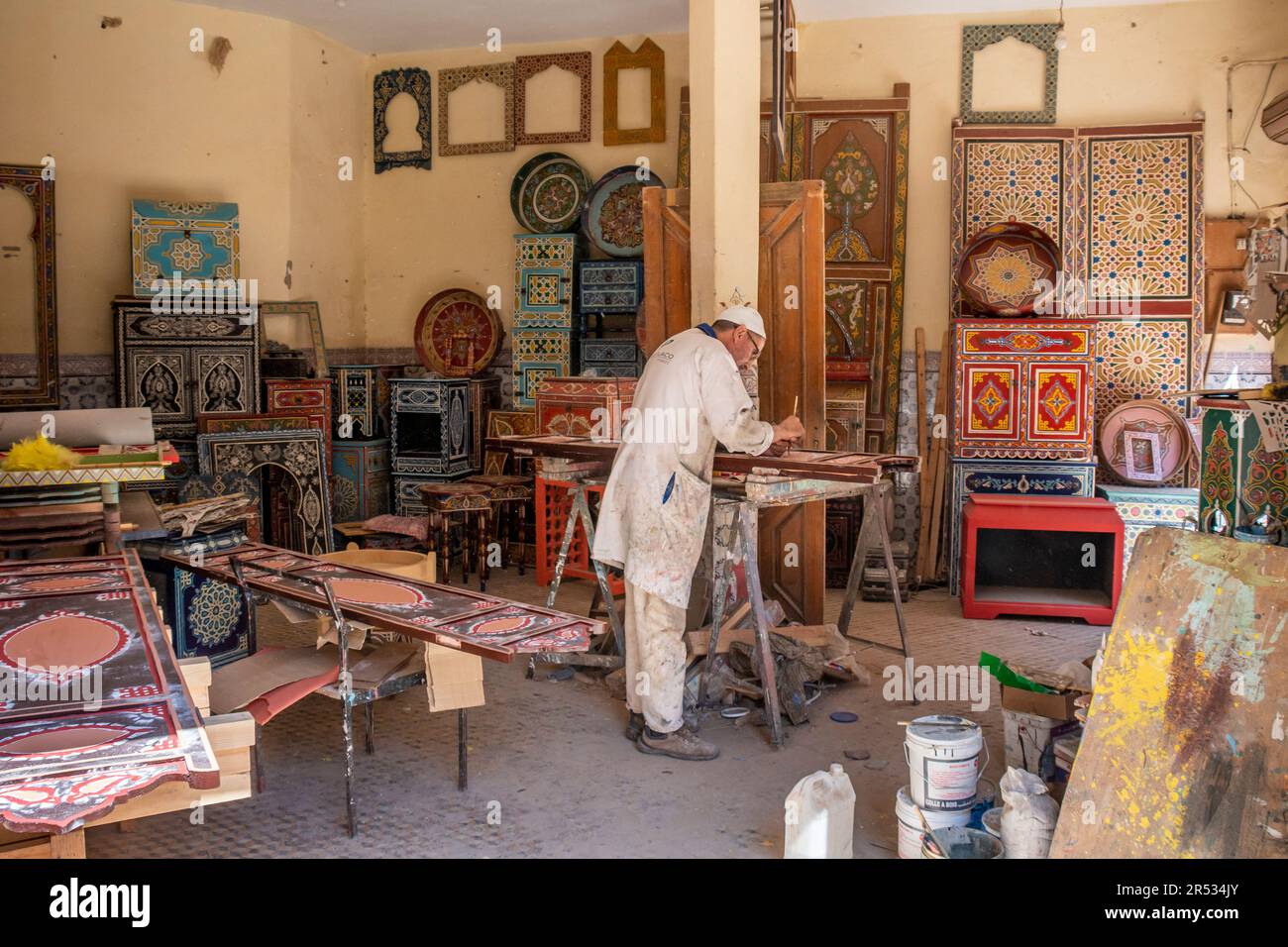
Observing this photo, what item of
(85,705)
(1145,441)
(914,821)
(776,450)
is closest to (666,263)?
(776,450)

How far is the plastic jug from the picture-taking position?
344 centimetres

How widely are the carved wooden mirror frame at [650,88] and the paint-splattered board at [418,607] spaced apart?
5000mm

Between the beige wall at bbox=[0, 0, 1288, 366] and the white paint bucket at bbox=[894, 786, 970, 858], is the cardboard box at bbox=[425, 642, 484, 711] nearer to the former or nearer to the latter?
the white paint bucket at bbox=[894, 786, 970, 858]

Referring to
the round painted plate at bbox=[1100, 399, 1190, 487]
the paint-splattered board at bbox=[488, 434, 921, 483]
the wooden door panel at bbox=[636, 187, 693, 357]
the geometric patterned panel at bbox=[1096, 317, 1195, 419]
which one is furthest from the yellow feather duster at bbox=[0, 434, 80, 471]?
the geometric patterned panel at bbox=[1096, 317, 1195, 419]

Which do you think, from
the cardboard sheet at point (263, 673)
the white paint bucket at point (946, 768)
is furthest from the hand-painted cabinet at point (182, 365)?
the white paint bucket at point (946, 768)

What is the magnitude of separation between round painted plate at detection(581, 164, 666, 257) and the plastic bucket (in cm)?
581

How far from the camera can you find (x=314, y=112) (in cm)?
877

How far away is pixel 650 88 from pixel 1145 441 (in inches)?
171

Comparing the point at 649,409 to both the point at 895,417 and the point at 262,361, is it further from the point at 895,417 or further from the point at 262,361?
the point at 262,361

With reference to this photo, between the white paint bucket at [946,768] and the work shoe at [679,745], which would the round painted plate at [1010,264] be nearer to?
the work shoe at [679,745]

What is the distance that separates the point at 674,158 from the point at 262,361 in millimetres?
3354

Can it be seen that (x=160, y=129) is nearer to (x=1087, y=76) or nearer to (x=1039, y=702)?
(x=1087, y=76)

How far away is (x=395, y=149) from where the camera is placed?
9.40m

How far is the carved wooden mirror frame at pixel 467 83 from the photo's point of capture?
905 centimetres
